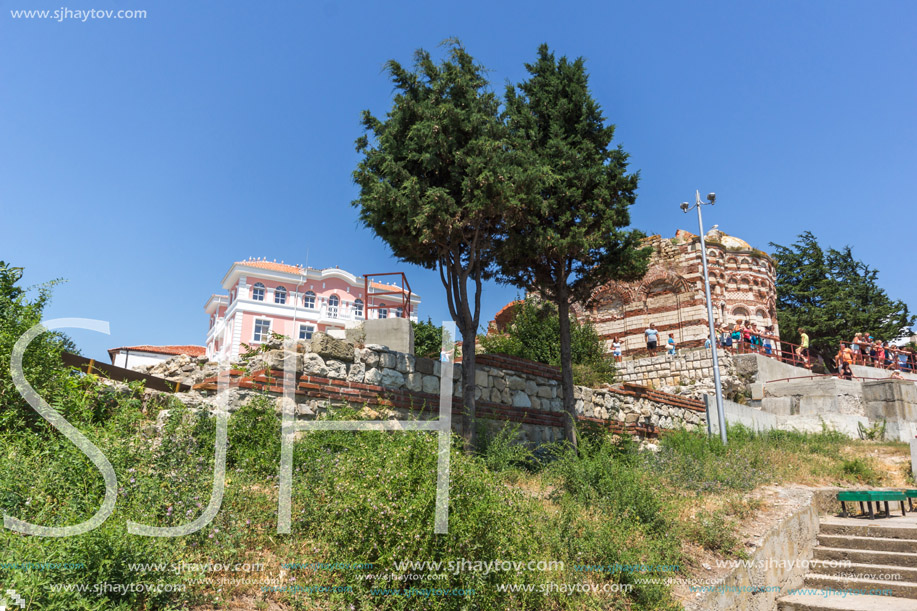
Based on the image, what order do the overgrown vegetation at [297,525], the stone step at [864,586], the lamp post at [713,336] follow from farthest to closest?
the lamp post at [713,336] → the stone step at [864,586] → the overgrown vegetation at [297,525]

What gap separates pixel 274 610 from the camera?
3918 millimetres

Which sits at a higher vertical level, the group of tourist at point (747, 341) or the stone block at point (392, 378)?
the group of tourist at point (747, 341)

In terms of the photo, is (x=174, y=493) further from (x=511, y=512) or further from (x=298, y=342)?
(x=298, y=342)

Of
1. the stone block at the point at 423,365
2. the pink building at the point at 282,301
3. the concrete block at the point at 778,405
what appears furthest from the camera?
the pink building at the point at 282,301

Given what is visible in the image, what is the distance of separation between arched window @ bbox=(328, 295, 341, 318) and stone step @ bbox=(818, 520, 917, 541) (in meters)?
33.6

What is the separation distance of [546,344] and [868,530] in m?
9.80

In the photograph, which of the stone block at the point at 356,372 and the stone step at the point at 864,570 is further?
the stone block at the point at 356,372

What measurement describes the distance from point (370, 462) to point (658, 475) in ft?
20.2

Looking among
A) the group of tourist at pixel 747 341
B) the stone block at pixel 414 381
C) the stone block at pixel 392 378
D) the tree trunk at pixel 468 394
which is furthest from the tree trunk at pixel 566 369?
the group of tourist at pixel 747 341

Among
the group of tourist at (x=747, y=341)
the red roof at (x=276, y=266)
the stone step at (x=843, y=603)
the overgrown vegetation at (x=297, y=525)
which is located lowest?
the stone step at (x=843, y=603)

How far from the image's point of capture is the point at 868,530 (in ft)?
28.5

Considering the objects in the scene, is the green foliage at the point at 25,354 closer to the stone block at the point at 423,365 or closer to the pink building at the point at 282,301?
the stone block at the point at 423,365

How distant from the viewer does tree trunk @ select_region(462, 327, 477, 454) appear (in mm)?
8516

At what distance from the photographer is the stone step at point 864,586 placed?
7.31m
